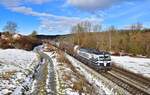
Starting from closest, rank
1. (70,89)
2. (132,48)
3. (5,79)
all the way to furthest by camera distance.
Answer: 1. (70,89)
2. (5,79)
3. (132,48)

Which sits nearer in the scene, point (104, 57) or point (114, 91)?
point (114, 91)

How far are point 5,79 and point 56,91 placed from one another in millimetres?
5311

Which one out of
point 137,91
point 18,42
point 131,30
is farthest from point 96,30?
point 137,91

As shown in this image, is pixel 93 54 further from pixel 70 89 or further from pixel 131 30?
pixel 131 30

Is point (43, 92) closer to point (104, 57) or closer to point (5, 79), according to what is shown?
point (5, 79)

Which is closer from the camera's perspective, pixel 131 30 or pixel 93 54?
pixel 93 54

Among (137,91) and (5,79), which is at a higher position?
(5,79)

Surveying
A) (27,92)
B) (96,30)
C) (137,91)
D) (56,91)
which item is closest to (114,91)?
(137,91)

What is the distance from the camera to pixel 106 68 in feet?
126

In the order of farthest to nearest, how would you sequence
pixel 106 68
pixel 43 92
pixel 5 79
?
pixel 106 68, pixel 5 79, pixel 43 92

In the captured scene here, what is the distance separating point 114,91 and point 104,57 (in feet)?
53.5

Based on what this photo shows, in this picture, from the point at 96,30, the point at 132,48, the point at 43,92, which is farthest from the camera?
the point at 96,30

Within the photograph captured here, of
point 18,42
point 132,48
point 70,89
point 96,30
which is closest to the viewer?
point 70,89

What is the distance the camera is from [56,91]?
19.2 meters
